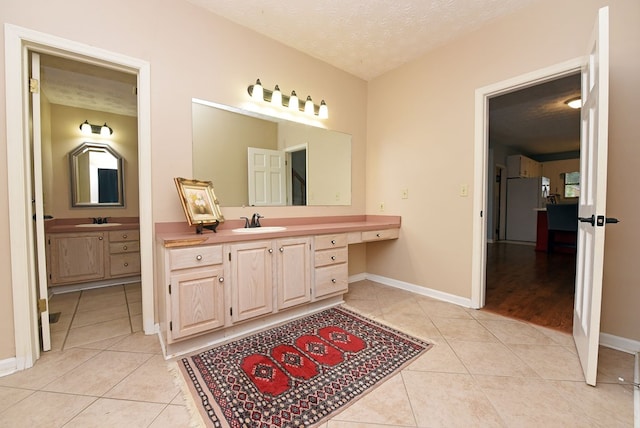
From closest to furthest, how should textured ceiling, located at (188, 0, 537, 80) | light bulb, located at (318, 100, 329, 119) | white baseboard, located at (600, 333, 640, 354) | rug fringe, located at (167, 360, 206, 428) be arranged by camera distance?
1. rug fringe, located at (167, 360, 206, 428)
2. white baseboard, located at (600, 333, 640, 354)
3. textured ceiling, located at (188, 0, 537, 80)
4. light bulb, located at (318, 100, 329, 119)

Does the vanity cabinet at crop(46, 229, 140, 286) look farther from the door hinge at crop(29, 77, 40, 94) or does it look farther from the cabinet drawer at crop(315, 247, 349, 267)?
the cabinet drawer at crop(315, 247, 349, 267)

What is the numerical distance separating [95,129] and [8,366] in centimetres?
302

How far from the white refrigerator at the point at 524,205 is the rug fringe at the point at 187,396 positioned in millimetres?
7299

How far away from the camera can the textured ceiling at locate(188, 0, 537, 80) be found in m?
2.08

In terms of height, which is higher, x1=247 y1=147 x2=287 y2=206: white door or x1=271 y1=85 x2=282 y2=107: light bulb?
x1=271 y1=85 x2=282 y2=107: light bulb

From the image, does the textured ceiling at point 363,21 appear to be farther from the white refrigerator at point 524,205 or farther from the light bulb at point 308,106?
the white refrigerator at point 524,205

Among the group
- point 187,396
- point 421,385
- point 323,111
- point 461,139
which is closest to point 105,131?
point 323,111

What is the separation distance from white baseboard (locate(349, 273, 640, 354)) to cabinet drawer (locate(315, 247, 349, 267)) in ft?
2.96

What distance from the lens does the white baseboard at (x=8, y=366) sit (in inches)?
60.2

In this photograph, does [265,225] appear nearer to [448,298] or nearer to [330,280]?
[330,280]

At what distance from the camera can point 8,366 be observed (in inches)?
60.9

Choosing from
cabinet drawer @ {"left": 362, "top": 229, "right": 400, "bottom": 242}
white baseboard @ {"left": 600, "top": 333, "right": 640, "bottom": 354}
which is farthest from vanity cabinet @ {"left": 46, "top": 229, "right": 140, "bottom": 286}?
white baseboard @ {"left": 600, "top": 333, "right": 640, "bottom": 354}

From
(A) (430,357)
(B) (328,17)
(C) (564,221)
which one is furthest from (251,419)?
(C) (564,221)

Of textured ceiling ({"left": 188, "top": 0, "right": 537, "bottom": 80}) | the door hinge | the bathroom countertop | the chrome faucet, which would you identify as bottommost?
the bathroom countertop
